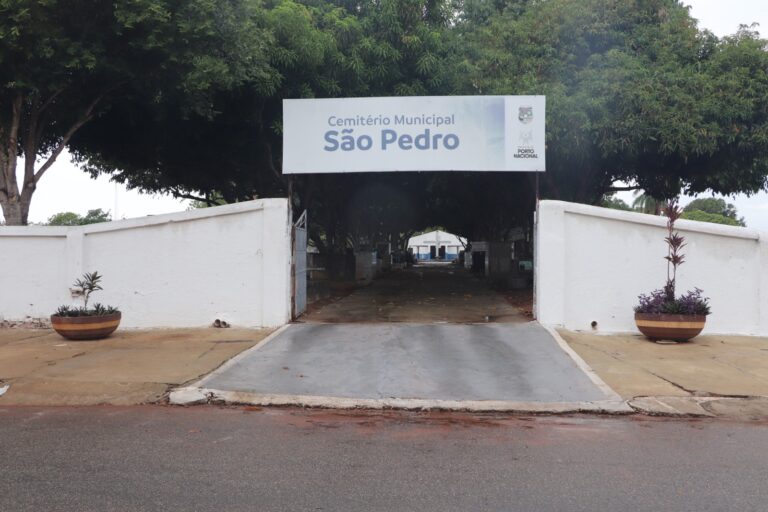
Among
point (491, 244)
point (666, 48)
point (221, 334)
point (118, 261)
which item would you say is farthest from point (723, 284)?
point (491, 244)

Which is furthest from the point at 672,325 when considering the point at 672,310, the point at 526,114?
the point at 526,114

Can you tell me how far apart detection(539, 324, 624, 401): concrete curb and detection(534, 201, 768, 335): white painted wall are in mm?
885

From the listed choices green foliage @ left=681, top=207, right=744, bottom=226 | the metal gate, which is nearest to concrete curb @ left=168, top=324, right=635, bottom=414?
the metal gate

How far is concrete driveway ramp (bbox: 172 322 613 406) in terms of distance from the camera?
7.44 meters

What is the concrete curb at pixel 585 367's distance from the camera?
736 centimetres

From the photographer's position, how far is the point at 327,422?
21.2 ft

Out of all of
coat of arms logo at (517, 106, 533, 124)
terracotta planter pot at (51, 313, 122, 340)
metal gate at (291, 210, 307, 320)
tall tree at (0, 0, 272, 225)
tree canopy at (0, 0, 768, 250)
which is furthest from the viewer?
metal gate at (291, 210, 307, 320)

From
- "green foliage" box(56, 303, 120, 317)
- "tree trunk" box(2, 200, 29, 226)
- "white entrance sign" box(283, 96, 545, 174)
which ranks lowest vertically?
"green foliage" box(56, 303, 120, 317)

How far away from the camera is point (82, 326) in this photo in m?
10.6

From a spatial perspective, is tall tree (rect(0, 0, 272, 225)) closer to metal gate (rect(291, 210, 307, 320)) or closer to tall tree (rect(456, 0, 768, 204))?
metal gate (rect(291, 210, 307, 320))

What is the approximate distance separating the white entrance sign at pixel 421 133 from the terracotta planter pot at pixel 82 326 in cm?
466

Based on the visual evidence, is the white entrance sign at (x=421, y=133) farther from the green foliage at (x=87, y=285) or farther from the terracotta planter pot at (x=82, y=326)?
the terracotta planter pot at (x=82, y=326)

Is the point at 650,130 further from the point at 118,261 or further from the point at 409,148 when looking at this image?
the point at 118,261

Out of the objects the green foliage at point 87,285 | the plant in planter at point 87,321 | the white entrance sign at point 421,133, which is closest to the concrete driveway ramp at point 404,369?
the plant in planter at point 87,321
